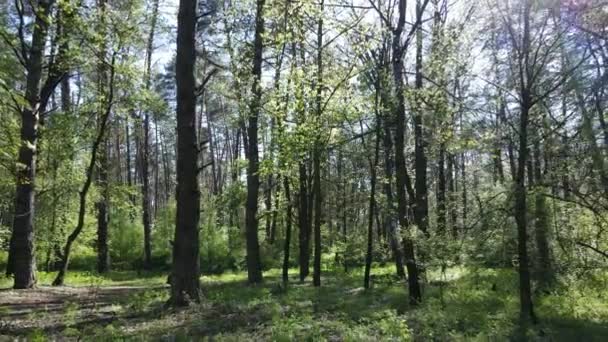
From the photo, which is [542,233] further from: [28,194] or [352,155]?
[28,194]

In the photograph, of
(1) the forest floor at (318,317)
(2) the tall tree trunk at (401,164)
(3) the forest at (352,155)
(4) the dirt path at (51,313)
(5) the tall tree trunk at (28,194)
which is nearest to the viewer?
(1) the forest floor at (318,317)

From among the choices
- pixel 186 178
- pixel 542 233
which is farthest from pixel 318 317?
pixel 542 233

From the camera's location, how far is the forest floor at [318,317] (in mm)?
6980

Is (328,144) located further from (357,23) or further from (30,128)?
(30,128)

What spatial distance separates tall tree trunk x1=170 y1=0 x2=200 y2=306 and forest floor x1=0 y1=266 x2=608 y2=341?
57 cm

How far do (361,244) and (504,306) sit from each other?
14.4 m

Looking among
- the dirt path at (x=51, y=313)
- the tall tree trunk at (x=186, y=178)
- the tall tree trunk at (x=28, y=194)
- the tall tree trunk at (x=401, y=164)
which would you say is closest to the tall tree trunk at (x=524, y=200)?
the tall tree trunk at (x=401, y=164)

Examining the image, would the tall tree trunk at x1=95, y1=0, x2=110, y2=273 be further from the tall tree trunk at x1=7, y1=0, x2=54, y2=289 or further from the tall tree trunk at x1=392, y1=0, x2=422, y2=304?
the tall tree trunk at x1=392, y1=0, x2=422, y2=304

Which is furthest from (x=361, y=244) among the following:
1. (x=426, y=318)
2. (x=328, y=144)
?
(x=426, y=318)

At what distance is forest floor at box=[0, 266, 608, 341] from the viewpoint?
6980 millimetres

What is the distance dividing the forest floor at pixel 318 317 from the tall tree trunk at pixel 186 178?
0.57 metres

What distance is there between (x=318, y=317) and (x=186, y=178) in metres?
3.58

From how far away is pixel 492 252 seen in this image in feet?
40.4

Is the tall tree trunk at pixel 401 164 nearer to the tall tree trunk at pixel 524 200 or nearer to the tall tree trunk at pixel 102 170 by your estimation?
the tall tree trunk at pixel 524 200
